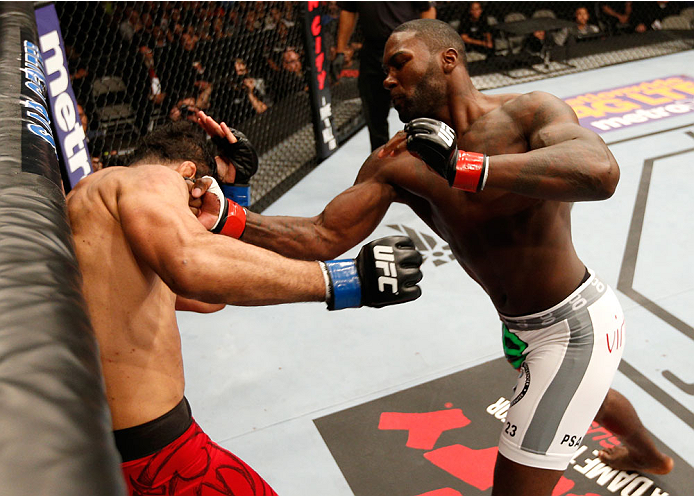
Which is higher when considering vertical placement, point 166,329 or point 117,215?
point 117,215

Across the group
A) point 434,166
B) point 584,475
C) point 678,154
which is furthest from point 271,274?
point 678,154

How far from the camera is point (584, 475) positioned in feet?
7.58

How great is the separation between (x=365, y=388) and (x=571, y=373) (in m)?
1.18

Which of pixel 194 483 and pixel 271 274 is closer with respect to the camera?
pixel 271 274

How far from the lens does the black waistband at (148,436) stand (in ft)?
5.03

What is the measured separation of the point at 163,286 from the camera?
1.58 metres

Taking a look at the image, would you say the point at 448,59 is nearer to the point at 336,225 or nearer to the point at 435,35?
the point at 435,35

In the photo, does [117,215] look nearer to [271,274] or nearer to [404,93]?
[271,274]

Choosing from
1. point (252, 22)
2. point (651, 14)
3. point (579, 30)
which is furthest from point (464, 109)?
point (651, 14)

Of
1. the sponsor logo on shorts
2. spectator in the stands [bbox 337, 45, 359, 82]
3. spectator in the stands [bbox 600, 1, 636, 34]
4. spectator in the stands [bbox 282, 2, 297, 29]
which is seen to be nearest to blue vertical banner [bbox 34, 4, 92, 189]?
the sponsor logo on shorts

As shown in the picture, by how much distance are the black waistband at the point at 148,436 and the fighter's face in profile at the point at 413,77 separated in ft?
3.78

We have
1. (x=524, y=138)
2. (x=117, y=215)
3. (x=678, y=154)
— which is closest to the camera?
(x=117, y=215)

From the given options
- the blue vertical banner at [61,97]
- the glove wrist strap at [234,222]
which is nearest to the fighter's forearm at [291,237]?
the glove wrist strap at [234,222]

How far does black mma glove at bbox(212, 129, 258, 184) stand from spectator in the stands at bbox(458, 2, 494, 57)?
237 inches
